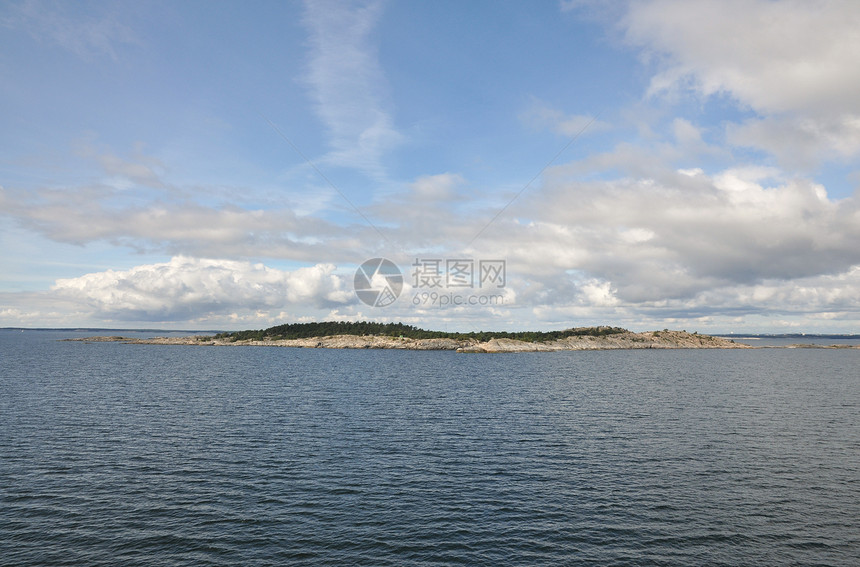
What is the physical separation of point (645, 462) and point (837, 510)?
14.3m

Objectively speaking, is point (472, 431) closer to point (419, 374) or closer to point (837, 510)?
point (837, 510)

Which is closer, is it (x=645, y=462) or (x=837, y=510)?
(x=837, y=510)

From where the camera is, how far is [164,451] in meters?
46.8

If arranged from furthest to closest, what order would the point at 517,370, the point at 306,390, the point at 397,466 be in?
1. the point at 517,370
2. the point at 306,390
3. the point at 397,466

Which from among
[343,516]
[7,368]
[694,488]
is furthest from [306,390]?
[7,368]

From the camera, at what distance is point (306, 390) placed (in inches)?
→ 3647

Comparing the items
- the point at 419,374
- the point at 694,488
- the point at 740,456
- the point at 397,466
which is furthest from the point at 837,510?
the point at 419,374

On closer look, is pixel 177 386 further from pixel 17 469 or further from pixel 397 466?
pixel 397 466

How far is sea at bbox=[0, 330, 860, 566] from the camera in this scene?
27.7 m

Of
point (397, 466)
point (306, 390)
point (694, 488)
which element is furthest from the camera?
point (306, 390)

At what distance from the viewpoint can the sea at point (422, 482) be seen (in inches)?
1089

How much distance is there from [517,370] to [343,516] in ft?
401

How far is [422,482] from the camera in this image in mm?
38844

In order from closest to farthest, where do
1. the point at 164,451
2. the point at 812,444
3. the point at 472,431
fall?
the point at 164,451 < the point at 812,444 < the point at 472,431
